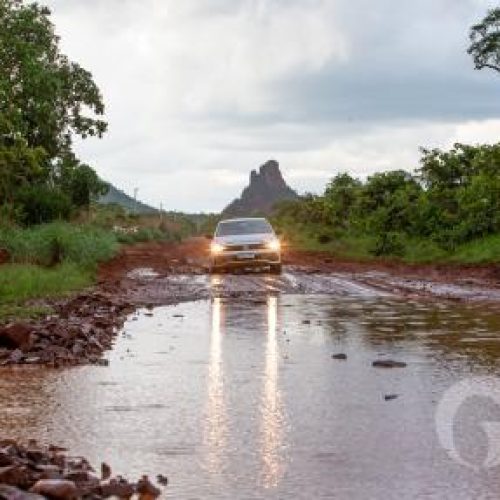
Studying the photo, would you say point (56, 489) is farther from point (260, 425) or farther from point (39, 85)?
point (39, 85)

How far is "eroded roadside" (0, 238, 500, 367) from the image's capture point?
34.6ft

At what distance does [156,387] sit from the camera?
28.1 feet

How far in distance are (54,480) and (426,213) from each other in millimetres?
32245

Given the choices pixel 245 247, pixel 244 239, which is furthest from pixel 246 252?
pixel 244 239

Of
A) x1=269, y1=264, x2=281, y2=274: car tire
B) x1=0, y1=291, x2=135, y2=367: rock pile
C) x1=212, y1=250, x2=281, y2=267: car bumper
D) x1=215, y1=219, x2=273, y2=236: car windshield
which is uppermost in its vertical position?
x1=215, y1=219, x2=273, y2=236: car windshield

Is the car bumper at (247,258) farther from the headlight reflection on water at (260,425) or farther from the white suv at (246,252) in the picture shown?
the headlight reflection on water at (260,425)

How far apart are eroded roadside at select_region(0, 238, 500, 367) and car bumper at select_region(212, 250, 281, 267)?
1.99ft

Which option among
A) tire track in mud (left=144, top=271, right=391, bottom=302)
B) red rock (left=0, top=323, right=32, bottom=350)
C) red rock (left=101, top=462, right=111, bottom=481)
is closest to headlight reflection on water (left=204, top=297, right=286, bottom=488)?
red rock (left=101, top=462, right=111, bottom=481)

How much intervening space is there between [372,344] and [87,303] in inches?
242

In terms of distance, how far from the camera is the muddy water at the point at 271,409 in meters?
5.53

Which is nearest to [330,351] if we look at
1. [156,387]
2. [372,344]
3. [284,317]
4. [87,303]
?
[372,344]

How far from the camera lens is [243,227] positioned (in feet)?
94.2

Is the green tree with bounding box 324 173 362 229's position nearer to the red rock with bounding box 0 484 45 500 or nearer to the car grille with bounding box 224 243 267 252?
the car grille with bounding box 224 243 267 252

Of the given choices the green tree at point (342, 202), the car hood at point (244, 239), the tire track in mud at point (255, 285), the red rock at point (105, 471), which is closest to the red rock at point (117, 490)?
the red rock at point (105, 471)
